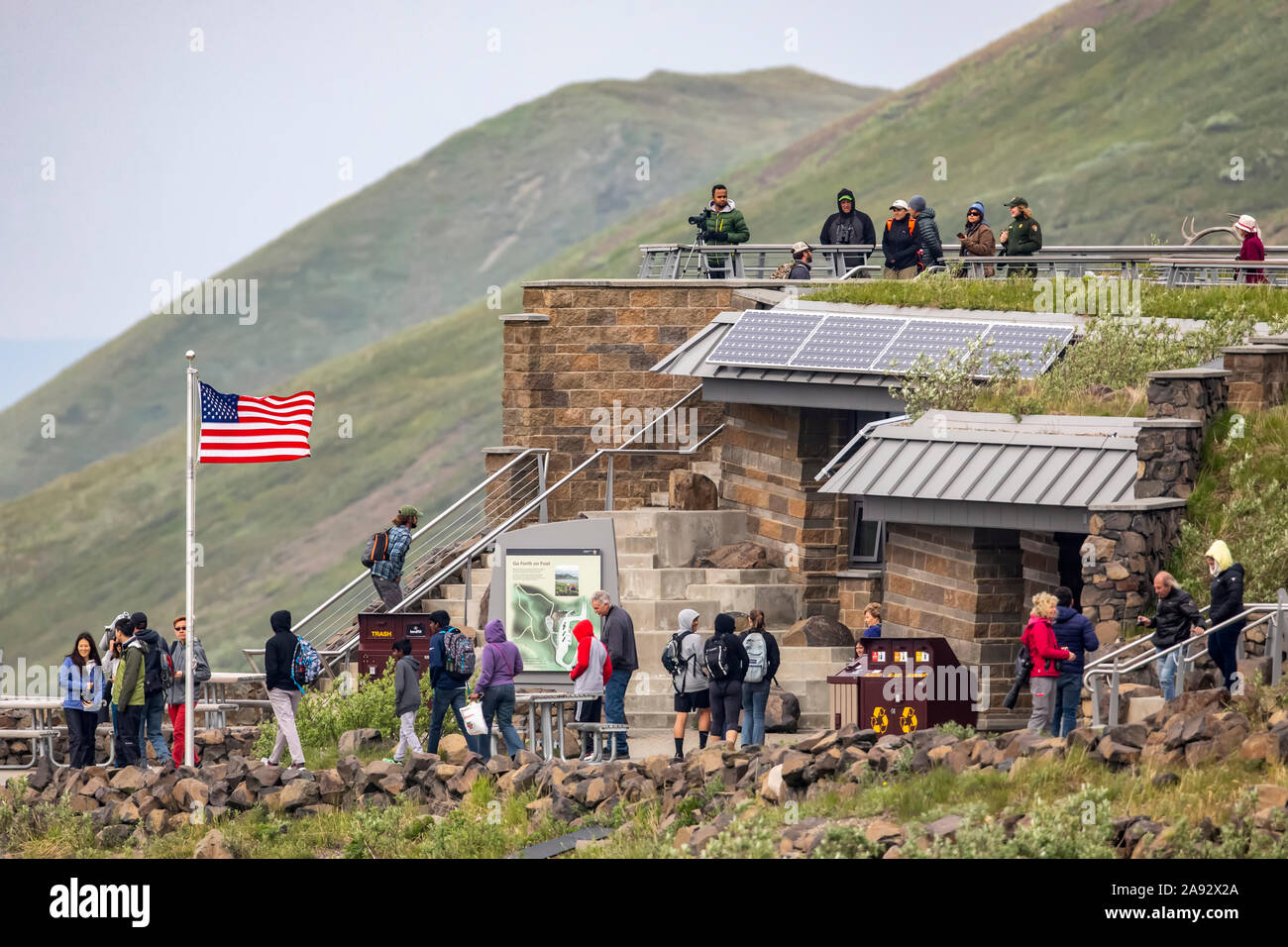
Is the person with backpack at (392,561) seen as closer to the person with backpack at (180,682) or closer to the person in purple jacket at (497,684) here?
the person with backpack at (180,682)

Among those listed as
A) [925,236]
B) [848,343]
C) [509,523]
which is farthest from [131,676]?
[925,236]

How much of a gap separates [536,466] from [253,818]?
1144 centimetres

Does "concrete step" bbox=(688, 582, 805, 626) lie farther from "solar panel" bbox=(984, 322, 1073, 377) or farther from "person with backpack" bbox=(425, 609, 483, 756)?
"person with backpack" bbox=(425, 609, 483, 756)

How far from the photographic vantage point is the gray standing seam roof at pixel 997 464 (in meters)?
24.0

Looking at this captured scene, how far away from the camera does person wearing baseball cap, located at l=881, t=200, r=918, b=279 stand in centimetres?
3184

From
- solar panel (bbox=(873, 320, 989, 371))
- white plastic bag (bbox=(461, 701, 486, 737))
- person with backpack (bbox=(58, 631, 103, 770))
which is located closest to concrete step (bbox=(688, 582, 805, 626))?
solar panel (bbox=(873, 320, 989, 371))

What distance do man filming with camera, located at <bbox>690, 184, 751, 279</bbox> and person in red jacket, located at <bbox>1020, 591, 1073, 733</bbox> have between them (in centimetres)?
1330

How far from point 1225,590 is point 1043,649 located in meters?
1.73

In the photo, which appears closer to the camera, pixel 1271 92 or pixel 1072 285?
pixel 1072 285

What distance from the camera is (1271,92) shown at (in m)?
126

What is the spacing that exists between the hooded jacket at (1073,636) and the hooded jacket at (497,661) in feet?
19.1

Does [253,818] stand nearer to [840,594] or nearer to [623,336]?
[840,594]

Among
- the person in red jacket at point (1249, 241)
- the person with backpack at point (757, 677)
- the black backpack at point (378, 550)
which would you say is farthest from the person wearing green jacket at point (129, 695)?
the person in red jacket at point (1249, 241)
